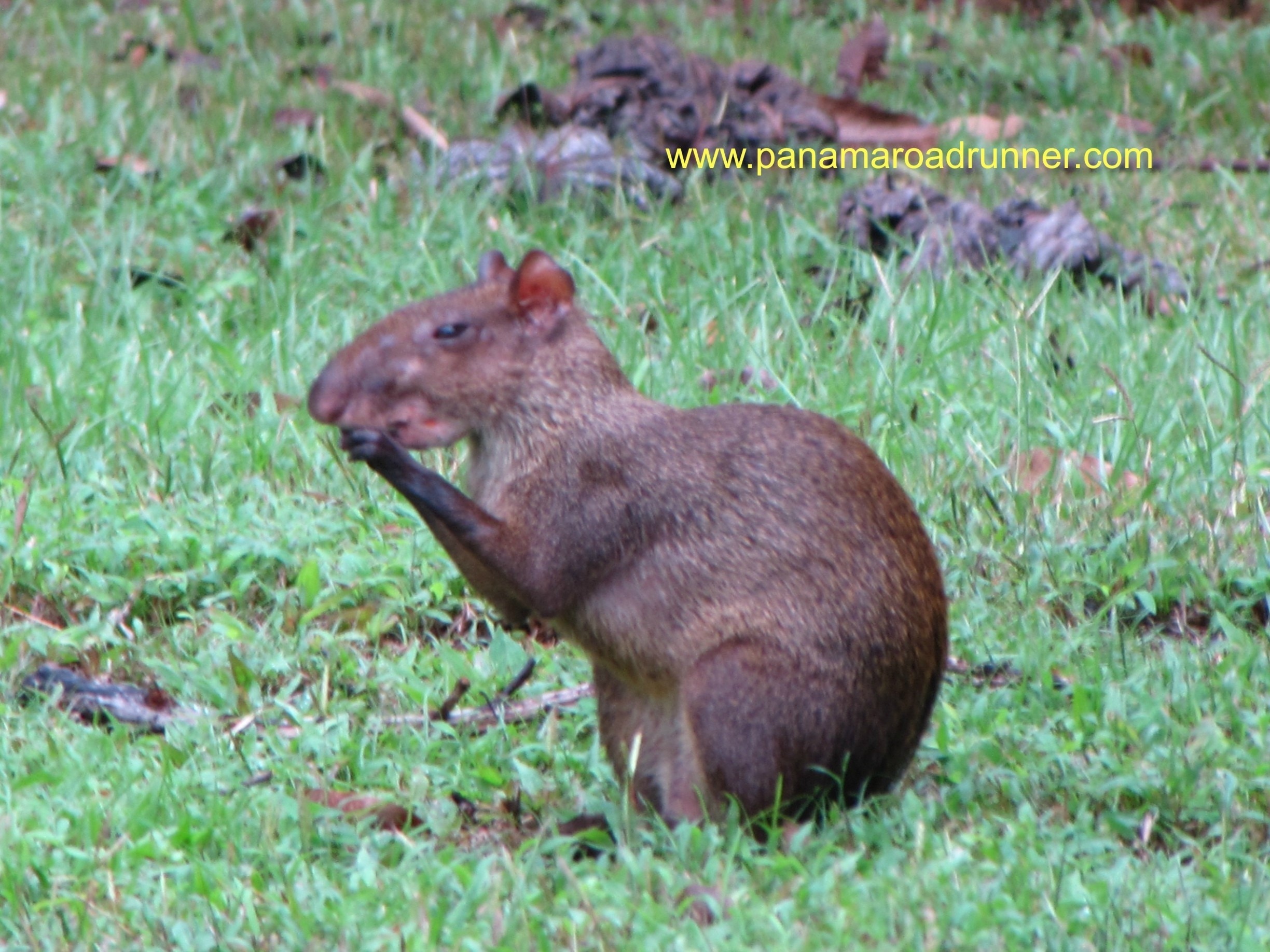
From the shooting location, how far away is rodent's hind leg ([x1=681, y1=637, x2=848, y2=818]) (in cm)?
302

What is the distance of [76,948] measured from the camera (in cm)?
267

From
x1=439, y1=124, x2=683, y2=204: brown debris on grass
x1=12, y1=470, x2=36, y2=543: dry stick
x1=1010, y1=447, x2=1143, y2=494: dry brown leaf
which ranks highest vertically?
x1=439, y1=124, x2=683, y2=204: brown debris on grass

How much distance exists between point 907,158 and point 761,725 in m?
4.41

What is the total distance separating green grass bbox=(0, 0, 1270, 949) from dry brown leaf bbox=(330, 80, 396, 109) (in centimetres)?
10

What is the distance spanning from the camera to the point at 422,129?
22.6 feet

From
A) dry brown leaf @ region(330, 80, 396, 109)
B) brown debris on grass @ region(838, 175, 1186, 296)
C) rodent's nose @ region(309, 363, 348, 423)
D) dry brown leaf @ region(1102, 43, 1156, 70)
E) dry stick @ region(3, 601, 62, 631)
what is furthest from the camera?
dry brown leaf @ region(1102, 43, 1156, 70)

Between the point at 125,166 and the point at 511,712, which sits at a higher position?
the point at 125,166

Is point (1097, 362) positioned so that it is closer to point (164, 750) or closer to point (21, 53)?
point (164, 750)

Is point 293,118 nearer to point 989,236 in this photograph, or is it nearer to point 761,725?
point 989,236

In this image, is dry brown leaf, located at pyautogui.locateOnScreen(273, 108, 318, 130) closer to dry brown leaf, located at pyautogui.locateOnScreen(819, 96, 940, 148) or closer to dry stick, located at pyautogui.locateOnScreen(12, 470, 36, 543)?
dry brown leaf, located at pyautogui.locateOnScreen(819, 96, 940, 148)

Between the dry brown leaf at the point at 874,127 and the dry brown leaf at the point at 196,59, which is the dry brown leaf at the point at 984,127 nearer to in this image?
the dry brown leaf at the point at 874,127

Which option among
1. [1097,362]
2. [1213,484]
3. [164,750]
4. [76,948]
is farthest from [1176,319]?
[76,948]

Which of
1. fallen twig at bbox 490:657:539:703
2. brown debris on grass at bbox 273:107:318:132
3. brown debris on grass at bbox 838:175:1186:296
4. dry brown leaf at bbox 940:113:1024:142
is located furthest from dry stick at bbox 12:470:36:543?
dry brown leaf at bbox 940:113:1024:142

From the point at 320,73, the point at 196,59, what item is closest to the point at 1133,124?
the point at 320,73
